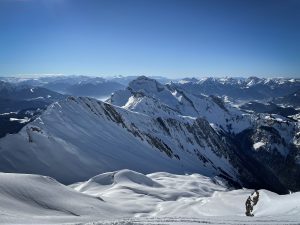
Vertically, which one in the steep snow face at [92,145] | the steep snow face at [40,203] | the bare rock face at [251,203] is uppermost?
the steep snow face at [40,203]

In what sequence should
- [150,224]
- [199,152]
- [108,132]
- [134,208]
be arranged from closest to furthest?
1. [150,224]
2. [134,208]
3. [108,132]
4. [199,152]

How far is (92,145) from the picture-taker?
108 metres

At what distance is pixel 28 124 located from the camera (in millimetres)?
96188

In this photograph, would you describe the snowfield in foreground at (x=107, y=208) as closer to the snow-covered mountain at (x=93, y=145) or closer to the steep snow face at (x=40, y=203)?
the steep snow face at (x=40, y=203)

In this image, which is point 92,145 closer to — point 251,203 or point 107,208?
point 107,208

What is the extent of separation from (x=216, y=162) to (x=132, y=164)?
315ft

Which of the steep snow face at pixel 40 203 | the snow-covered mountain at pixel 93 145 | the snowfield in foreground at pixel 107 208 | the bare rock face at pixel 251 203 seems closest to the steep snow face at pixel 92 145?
the snow-covered mountain at pixel 93 145

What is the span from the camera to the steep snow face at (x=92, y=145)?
84188 mm

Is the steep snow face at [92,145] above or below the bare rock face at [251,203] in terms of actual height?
below

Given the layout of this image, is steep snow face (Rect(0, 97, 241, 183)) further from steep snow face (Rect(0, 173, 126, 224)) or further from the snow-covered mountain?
steep snow face (Rect(0, 173, 126, 224))

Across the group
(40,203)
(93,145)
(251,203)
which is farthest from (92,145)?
(40,203)

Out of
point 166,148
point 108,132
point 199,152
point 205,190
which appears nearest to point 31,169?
point 205,190

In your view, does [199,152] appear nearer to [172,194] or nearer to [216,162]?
[216,162]

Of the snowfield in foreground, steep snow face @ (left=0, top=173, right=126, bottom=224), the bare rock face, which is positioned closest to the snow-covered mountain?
the snowfield in foreground
